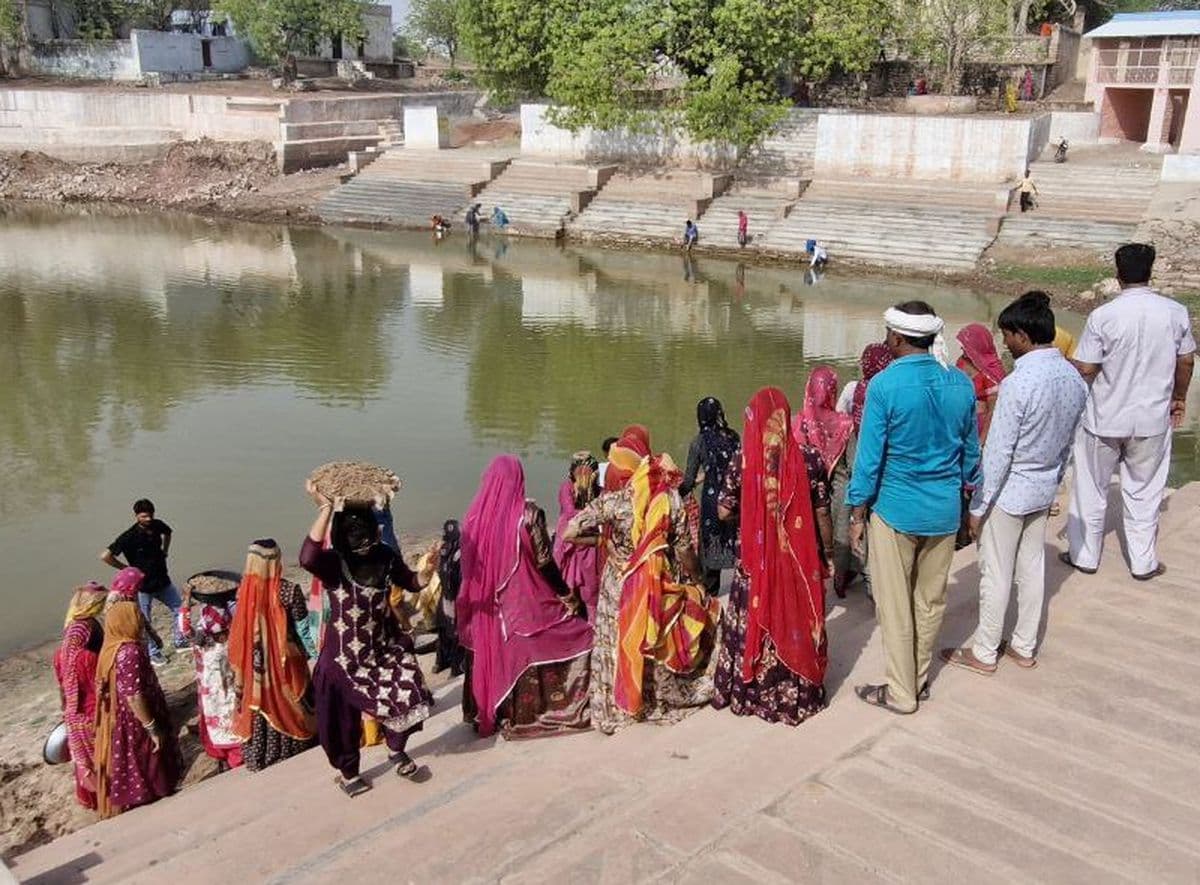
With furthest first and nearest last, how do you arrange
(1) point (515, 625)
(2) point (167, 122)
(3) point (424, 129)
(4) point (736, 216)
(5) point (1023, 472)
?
(2) point (167, 122), (3) point (424, 129), (4) point (736, 216), (1) point (515, 625), (5) point (1023, 472)

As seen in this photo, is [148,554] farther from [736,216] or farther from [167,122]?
[167,122]

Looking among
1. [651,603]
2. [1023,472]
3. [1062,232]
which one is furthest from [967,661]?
[1062,232]

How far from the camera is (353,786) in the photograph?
12.4 ft

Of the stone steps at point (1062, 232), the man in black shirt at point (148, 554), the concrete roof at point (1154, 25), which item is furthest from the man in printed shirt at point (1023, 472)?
the concrete roof at point (1154, 25)

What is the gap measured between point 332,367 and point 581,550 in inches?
345

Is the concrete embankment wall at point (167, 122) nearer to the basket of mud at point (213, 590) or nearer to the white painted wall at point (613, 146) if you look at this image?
the white painted wall at point (613, 146)

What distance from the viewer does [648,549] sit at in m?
3.89

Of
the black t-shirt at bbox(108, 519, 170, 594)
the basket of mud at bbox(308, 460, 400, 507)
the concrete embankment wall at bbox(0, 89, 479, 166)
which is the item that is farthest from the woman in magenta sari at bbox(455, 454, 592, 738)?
the concrete embankment wall at bbox(0, 89, 479, 166)

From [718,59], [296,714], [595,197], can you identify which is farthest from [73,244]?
[296,714]

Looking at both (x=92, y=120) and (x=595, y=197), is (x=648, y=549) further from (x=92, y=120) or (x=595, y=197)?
(x=92, y=120)

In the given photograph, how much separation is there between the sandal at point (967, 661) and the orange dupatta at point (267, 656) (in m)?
2.63

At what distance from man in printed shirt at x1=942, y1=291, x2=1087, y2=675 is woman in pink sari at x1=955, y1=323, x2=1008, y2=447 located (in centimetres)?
128

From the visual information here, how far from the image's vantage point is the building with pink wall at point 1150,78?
22.9 m

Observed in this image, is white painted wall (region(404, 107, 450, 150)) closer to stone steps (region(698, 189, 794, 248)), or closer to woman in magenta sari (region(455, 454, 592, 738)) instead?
stone steps (region(698, 189, 794, 248))
